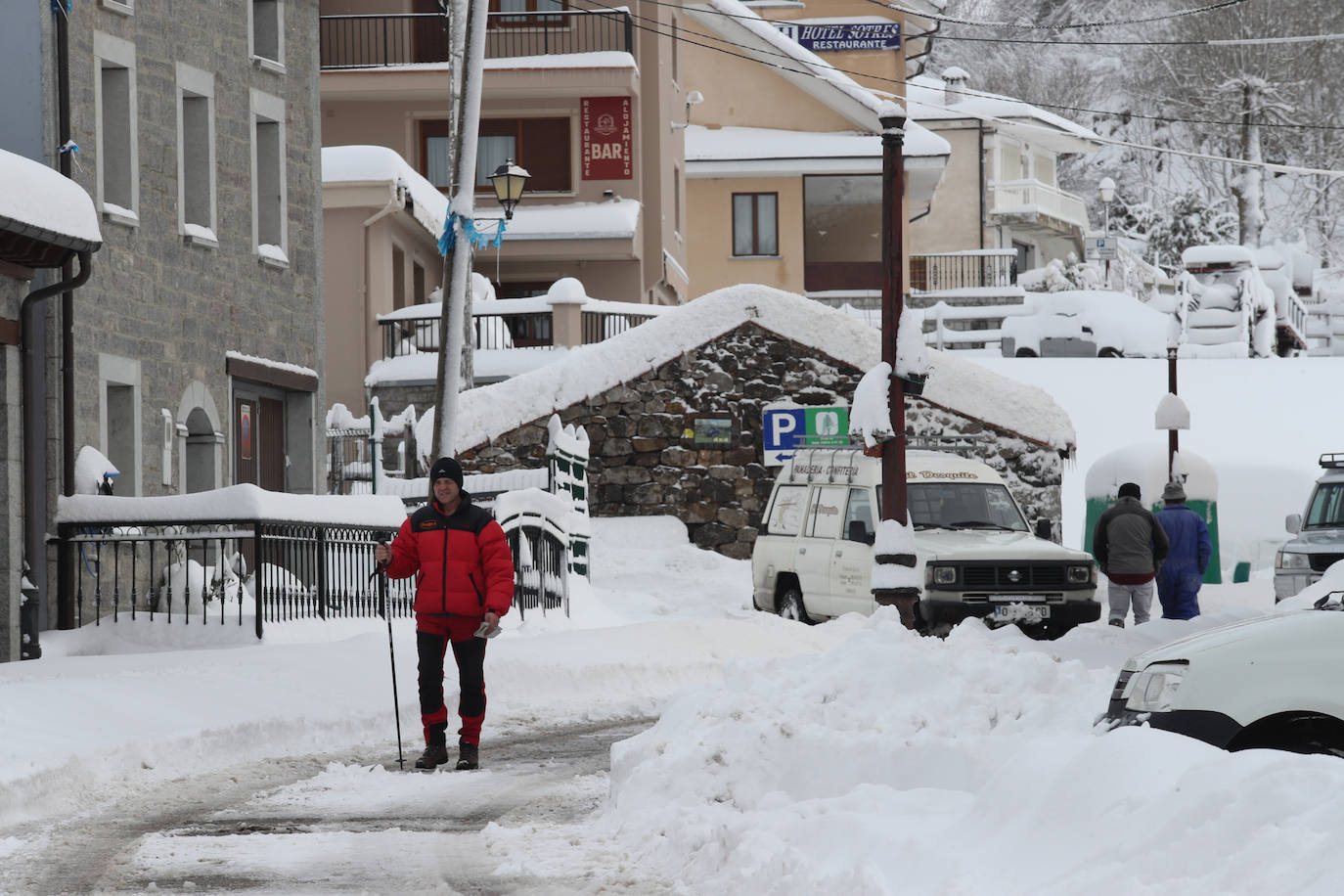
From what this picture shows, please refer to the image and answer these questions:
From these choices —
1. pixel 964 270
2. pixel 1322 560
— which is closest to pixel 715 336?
pixel 1322 560

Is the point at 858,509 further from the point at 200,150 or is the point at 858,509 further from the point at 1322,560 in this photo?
the point at 200,150

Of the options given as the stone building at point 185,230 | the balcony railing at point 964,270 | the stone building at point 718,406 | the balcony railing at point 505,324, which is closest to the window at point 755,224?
the balcony railing at point 964,270

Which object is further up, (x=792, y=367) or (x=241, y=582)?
(x=792, y=367)

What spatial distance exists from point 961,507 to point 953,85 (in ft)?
171

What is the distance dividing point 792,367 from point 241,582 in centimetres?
1225

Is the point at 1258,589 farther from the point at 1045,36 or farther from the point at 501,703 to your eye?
the point at 1045,36

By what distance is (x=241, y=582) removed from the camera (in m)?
18.7

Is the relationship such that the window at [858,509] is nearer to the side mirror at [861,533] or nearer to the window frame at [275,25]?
the side mirror at [861,533]

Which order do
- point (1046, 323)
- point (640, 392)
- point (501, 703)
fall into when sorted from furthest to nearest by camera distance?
point (1046, 323), point (640, 392), point (501, 703)

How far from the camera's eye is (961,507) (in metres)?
19.2

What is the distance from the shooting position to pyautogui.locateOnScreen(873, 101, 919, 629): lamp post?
15.8 m

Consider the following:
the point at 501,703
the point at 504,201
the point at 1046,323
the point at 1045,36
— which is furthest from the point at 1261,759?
the point at 1045,36

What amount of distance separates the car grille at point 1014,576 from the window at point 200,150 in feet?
31.5

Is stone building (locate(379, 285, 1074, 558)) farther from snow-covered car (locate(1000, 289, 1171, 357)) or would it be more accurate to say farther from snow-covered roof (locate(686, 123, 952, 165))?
snow-covered roof (locate(686, 123, 952, 165))
